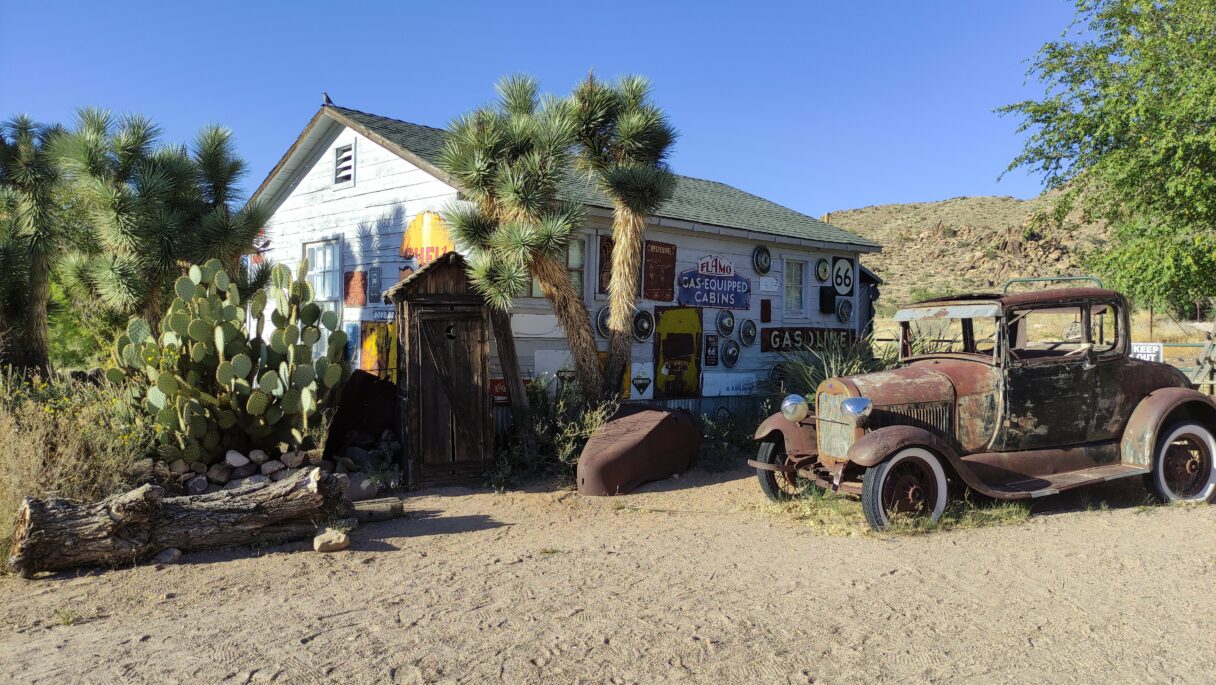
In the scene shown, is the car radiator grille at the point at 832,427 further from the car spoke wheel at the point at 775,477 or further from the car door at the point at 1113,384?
the car door at the point at 1113,384

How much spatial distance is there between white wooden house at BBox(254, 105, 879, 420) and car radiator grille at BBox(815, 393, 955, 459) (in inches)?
179

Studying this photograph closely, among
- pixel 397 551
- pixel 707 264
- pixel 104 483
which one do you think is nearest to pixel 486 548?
pixel 397 551

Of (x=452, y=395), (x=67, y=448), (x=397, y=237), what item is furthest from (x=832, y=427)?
(x=397, y=237)

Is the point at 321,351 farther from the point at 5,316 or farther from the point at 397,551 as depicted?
the point at 397,551

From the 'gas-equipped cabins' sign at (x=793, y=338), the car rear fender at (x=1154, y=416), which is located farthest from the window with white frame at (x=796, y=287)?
the car rear fender at (x=1154, y=416)

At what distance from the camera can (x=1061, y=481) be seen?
6984mm

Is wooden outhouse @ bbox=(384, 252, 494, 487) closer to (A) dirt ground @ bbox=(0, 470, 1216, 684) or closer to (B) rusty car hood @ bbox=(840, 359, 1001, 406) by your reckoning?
(A) dirt ground @ bbox=(0, 470, 1216, 684)

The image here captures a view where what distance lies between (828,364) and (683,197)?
13.4 ft

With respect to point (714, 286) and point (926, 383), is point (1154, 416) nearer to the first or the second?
point (926, 383)

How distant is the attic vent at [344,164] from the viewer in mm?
12328

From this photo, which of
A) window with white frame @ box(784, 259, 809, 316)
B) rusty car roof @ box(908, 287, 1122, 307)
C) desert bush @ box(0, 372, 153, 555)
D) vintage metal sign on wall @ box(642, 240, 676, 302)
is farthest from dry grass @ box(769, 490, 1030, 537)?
window with white frame @ box(784, 259, 809, 316)

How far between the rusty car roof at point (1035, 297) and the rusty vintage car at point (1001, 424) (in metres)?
0.01

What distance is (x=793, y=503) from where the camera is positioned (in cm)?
761

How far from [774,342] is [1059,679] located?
1010cm
